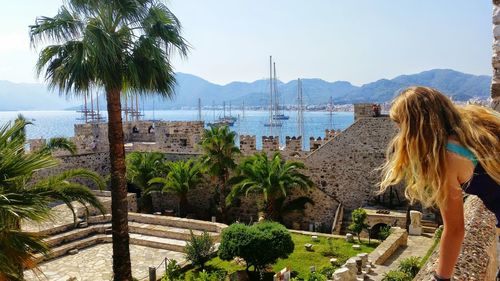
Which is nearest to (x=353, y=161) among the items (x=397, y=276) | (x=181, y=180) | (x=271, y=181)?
(x=271, y=181)

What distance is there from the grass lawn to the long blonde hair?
9921mm

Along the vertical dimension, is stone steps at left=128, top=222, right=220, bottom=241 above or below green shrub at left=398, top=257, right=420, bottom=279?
below

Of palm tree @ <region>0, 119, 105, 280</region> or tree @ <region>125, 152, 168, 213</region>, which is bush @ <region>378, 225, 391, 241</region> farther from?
palm tree @ <region>0, 119, 105, 280</region>

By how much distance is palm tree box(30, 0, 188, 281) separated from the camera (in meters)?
8.30

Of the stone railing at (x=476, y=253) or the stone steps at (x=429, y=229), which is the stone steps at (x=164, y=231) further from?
the stone railing at (x=476, y=253)

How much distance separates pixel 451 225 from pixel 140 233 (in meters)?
15.4

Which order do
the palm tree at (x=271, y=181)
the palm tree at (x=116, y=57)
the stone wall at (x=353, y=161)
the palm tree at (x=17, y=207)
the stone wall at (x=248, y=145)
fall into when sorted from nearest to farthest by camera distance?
the palm tree at (x=17, y=207)
the palm tree at (x=116, y=57)
the palm tree at (x=271, y=181)
the stone wall at (x=353, y=161)
the stone wall at (x=248, y=145)

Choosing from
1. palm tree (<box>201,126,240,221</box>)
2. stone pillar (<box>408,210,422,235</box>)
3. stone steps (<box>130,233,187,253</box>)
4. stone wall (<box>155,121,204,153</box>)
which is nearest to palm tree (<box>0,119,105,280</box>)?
stone steps (<box>130,233,187,253</box>)

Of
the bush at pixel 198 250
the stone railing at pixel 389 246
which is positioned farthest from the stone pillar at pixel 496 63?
the bush at pixel 198 250

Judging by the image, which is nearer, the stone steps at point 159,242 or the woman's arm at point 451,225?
the woman's arm at point 451,225

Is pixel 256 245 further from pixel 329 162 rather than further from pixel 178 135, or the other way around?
pixel 178 135

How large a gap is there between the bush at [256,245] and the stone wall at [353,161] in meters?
7.00

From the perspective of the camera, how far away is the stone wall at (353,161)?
17.2m

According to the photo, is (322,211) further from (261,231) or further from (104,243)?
(104,243)
